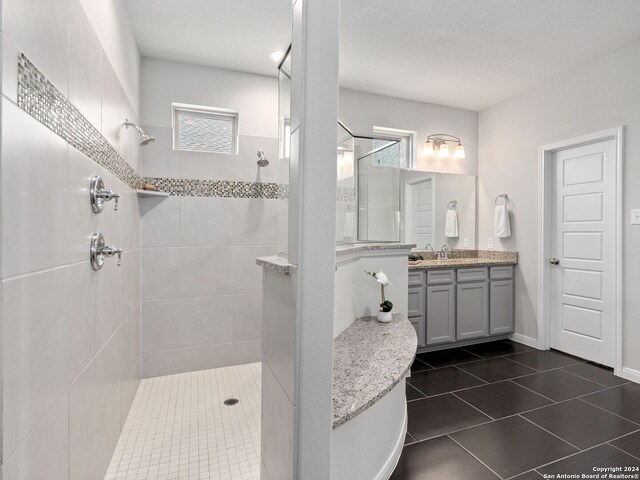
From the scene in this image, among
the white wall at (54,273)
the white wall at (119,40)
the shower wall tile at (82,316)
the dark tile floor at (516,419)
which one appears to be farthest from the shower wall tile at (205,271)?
the dark tile floor at (516,419)

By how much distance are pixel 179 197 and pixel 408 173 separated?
2.52 meters

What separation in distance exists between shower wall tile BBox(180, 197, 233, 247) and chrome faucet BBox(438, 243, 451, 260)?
249 cm

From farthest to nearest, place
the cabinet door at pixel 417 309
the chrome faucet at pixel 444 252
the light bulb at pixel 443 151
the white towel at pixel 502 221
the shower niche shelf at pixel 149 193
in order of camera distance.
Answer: the light bulb at pixel 443 151
the chrome faucet at pixel 444 252
the white towel at pixel 502 221
the cabinet door at pixel 417 309
the shower niche shelf at pixel 149 193

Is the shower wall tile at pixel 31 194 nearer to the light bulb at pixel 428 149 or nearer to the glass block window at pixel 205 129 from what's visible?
the glass block window at pixel 205 129

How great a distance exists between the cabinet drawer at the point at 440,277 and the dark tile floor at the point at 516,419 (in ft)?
2.51

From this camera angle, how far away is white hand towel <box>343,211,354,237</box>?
7.50 ft

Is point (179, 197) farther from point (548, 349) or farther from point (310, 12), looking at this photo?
point (548, 349)

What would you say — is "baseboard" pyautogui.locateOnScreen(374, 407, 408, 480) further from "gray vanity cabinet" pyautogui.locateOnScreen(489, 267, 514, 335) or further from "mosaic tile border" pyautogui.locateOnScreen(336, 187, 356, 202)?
"gray vanity cabinet" pyautogui.locateOnScreen(489, 267, 514, 335)

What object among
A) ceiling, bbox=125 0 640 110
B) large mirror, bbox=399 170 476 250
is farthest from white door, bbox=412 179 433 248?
ceiling, bbox=125 0 640 110

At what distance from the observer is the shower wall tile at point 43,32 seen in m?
0.84

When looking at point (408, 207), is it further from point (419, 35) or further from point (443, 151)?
point (419, 35)

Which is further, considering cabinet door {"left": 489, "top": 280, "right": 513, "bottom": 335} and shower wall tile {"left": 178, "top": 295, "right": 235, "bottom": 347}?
cabinet door {"left": 489, "top": 280, "right": 513, "bottom": 335}

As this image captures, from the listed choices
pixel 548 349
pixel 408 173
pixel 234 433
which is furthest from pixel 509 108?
pixel 234 433

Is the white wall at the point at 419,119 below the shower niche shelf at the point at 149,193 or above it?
above
